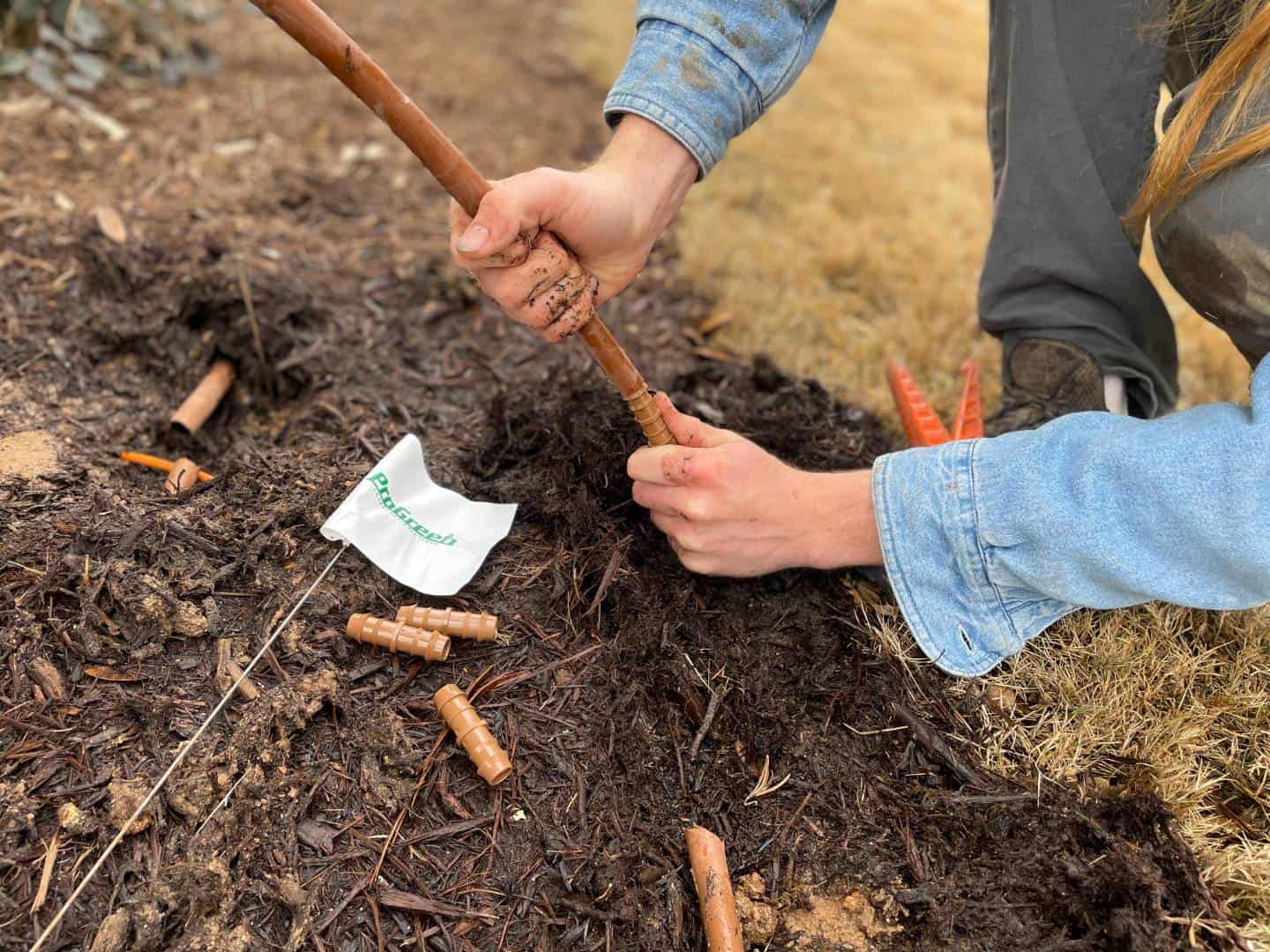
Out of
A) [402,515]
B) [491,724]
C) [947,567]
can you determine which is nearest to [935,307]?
[947,567]

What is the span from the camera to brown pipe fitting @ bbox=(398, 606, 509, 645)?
1.84m

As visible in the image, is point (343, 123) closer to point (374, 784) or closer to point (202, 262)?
point (202, 262)

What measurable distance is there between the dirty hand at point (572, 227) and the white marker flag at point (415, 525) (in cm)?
48

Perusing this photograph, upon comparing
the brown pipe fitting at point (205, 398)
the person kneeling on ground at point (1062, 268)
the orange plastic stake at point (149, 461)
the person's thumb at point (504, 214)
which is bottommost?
the person kneeling on ground at point (1062, 268)

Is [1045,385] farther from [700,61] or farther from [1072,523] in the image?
[700,61]

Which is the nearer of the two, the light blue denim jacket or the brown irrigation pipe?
the brown irrigation pipe

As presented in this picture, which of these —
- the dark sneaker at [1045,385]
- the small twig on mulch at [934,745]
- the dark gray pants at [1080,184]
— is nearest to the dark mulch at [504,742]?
the small twig on mulch at [934,745]

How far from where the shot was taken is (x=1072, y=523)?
1590 mm

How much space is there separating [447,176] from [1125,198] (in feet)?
5.89

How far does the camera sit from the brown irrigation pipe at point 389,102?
1323 mm

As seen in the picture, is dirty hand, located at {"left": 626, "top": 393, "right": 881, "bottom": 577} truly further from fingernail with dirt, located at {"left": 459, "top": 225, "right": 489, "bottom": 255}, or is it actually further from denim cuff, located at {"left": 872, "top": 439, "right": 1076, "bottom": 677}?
fingernail with dirt, located at {"left": 459, "top": 225, "right": 489, "bottom": 255}

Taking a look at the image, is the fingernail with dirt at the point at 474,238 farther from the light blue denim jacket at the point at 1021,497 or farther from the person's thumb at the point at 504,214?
the light blue denim jacket at the point at 1021,497

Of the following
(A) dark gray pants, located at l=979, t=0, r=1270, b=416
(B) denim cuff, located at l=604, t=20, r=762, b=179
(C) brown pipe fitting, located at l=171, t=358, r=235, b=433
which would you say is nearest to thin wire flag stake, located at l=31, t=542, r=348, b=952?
(C) brown pipe fitting, located at l=171, t=358, r=235, b=433

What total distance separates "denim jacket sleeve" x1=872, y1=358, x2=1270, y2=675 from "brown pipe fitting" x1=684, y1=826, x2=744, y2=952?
58 cm
